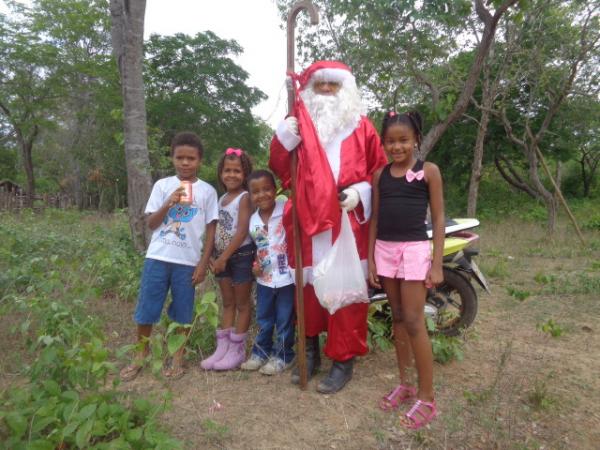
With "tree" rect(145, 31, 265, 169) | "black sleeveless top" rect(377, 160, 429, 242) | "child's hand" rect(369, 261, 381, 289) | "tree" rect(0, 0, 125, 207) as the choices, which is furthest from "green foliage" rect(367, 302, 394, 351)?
"tree" rect(145, 31, 265, 169)

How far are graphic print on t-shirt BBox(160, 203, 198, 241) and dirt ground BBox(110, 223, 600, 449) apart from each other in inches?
34.8

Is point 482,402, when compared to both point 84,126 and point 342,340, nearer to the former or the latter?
point 342,340

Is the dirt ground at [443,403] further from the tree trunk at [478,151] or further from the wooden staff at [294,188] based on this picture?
the tree trunk at [478,151]

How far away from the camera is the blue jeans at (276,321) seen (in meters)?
2.69

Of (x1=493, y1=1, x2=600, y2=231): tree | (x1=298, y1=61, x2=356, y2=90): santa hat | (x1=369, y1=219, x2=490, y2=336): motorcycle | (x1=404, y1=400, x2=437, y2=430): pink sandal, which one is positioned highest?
(x1=493, y1=1, x2=600, y2=231): tree

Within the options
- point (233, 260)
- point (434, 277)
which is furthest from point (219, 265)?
point (434, 277)

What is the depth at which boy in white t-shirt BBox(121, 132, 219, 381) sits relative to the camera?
2592 mm

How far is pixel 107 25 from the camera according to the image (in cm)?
1438

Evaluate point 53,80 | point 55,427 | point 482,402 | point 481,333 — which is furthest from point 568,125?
point 53,80

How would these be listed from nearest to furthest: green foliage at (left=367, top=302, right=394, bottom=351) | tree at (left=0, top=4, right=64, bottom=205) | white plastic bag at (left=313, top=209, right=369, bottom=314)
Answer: white plastic bag at (left=313, top=209, right=369, bottom=314), green foliage at (left=367, top=302, right=394, bottom=351), tree at (left=0, top=4, right=64, bottom=205)

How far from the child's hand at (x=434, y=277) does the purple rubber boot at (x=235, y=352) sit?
125cm

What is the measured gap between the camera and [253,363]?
2.74 m

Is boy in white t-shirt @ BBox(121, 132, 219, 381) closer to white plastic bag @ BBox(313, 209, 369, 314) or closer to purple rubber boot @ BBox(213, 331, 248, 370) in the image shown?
purple rubber boot @ BBox(213, 331, 248, 370)

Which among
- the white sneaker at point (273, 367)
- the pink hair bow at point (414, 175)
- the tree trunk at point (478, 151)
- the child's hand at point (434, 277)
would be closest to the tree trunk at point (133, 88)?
the white sneaker at point (273, 367)
